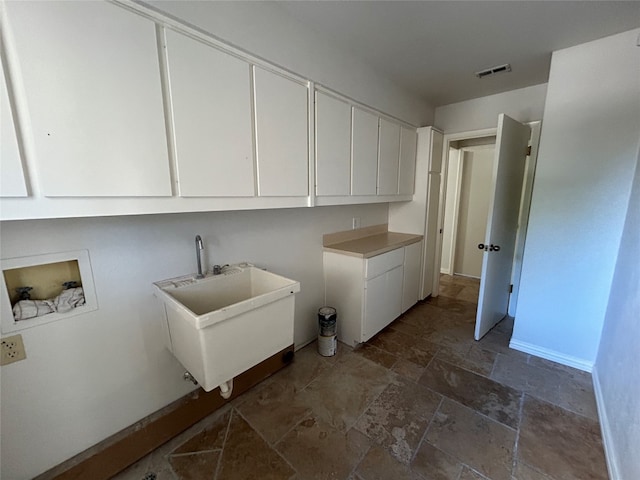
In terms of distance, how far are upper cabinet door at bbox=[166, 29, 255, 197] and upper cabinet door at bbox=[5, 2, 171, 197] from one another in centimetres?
8

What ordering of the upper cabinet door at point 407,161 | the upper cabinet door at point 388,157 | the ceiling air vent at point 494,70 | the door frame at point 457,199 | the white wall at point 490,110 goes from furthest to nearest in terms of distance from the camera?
the door frame at point 457,199, the upper cabinet door at point 407,161, the white wall at point 490,110, the upper cabinet door at point 388,157, the ceiling air vent at point 494,70

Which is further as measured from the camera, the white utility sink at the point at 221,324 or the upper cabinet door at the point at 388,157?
the upper cabinet door at the point at 388,157

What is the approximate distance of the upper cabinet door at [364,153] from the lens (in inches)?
85.2

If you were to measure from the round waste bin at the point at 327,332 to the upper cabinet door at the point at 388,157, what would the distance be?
1.26 m

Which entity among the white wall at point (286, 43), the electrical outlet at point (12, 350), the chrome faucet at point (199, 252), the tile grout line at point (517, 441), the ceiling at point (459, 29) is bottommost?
the tile grout line at point (517, 441)

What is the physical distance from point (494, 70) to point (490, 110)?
672 mm

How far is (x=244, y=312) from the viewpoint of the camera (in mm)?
1247

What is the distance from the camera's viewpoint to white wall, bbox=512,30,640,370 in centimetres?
181

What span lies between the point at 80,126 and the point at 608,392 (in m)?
3.06

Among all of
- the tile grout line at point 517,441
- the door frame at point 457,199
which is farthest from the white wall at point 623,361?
the door frame at point 457,199

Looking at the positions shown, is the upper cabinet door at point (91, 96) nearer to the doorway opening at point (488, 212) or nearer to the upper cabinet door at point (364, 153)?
the upper cabinet door at point (364, 153)

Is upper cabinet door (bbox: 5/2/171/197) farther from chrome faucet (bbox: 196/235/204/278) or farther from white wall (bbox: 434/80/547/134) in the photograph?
white wall (bbox: 434/80/547/134)

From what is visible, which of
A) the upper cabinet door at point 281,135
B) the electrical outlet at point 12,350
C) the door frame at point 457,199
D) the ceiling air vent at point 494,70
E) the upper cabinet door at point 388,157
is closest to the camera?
the electrical outlet at point 12,350

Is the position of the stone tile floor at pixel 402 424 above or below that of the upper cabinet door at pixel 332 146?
below
